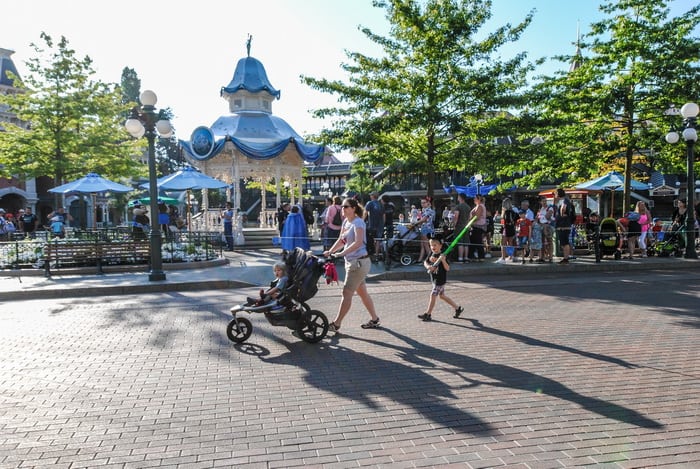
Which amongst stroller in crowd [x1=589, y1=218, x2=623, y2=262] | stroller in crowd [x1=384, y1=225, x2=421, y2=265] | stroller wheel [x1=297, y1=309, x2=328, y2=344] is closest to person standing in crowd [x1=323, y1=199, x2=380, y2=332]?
stroller wheel [x1=297, y1=309, x2=328, y2=344]

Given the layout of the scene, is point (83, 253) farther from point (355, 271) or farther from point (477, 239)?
point (477, 239)

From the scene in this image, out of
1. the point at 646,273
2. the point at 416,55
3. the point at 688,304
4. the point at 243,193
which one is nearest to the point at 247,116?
the point at 416,55

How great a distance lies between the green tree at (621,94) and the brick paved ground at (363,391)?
402 inches

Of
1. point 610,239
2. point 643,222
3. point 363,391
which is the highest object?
point 643,222

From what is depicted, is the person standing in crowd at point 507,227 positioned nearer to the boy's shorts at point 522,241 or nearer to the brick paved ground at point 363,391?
the boy's shorts at point 522,241

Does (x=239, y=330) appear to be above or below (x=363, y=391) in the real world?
above

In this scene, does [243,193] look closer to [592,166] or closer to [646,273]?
[592,166]

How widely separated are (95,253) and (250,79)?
41.9 feet

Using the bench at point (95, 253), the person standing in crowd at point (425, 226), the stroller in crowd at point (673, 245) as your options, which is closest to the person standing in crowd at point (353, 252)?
the person standing in crowd at point (425, 226)

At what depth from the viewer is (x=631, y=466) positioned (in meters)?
3.10

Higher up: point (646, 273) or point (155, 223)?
point (155, 223)

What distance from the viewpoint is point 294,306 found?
614 centimetres

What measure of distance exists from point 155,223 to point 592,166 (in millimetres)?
14403

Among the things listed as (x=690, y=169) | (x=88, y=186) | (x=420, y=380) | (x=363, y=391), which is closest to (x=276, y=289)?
(x=363, y=391)
